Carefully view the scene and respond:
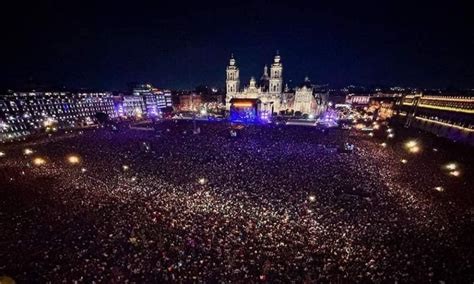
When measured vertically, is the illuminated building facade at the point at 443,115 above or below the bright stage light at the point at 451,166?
above

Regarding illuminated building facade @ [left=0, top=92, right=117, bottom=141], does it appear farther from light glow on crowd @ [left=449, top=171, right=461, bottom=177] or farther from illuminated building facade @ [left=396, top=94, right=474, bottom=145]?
illuminated building facade @ [left=396, top=94, right=474, bottom=145]

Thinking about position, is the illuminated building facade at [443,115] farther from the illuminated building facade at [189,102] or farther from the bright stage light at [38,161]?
the illuminated building facade at [189,102]

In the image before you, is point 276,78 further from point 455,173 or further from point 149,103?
point 455,173

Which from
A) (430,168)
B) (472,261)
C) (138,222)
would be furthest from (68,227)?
(430,168)

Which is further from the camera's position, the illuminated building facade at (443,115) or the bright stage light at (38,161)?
the illuminated building facade at (443,115)

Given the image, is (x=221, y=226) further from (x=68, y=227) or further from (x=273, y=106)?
(x=273, y=106)

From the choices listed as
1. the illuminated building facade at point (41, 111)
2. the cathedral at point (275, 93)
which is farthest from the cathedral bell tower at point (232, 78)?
the illuminated building facade at point (41, 111)
